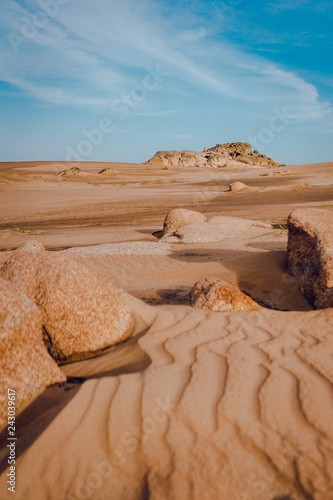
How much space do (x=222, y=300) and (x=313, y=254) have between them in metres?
1.34

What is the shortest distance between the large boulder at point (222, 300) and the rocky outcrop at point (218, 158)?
41184 mm

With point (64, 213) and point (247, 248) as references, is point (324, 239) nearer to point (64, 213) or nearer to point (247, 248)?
point (247, 248)

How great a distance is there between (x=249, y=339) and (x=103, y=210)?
11.7 metres

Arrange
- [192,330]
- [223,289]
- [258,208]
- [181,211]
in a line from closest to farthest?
[192,330], [223,289], [181,211], [258,208]

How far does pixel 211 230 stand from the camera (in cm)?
800

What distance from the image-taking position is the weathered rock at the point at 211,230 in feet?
25.0

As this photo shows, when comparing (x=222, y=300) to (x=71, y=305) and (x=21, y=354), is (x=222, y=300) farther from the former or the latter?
(x=21, y=354)

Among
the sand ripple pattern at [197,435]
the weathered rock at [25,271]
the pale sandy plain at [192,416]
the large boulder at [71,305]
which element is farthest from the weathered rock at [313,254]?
the weathered rock at [25,271]

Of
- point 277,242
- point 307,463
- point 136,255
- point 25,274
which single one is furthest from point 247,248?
point 307,463

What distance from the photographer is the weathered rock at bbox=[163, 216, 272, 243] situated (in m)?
7.62

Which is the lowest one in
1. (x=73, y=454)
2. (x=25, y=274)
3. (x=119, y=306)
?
(x=73, y=454)

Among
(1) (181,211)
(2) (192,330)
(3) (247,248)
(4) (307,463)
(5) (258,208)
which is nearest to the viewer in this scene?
(4) (307,463)

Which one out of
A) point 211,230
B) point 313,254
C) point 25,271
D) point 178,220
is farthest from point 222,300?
point 178,220

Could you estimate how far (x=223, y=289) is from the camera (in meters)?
3.61
